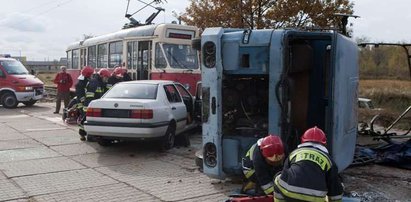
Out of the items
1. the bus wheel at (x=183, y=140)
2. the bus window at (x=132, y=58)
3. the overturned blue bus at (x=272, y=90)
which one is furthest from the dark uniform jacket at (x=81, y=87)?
the overturned blue bus at (x=272, y=90)

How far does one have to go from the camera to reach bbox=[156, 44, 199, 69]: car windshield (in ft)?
45.4

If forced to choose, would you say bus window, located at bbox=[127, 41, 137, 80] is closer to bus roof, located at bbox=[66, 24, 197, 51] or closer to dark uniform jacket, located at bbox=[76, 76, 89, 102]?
bus roof, located at bbox=[66, 24, 197, 51]

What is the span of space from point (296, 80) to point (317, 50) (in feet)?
1.78

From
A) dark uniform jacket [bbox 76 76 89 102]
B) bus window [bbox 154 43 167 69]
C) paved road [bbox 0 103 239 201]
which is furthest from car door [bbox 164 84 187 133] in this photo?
dark uniform jacket [bbox 76 76 89 102]

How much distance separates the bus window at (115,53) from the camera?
1562cm

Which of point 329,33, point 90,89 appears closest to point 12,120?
point 90,89

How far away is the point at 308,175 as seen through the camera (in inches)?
148

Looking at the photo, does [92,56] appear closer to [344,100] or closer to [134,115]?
[134,115]

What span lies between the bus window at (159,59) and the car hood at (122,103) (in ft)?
15.2

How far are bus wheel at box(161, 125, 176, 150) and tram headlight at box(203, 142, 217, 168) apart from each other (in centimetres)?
291

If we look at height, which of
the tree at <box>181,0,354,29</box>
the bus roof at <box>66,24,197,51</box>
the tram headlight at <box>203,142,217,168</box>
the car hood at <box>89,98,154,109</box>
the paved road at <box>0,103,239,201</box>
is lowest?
the paved road at <box>0,103,239,201</box>

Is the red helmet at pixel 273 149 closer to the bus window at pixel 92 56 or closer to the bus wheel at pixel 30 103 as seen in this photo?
the bus window at pixel 92 56

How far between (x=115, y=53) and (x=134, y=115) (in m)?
7.58

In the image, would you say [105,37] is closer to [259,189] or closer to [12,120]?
[12,120]
